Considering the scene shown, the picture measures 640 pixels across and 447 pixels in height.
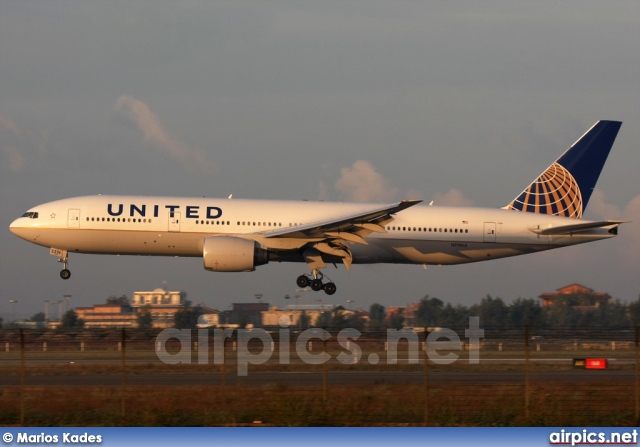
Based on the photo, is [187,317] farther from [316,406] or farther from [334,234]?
[316,406]

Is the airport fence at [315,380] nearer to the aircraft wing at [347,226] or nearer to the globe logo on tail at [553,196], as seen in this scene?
the aircraft wing at [347,226]

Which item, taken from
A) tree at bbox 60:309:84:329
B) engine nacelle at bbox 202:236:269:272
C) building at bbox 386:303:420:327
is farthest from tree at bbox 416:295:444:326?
tree at bbox 60:309:84:329

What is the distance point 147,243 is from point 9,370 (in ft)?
31.2

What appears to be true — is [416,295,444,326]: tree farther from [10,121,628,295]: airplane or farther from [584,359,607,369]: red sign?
[584,359,607,369]: red sign

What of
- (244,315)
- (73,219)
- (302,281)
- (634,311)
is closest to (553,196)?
(634,311)

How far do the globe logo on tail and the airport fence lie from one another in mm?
6481

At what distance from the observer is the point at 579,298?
158 ft

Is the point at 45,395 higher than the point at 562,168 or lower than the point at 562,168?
lower

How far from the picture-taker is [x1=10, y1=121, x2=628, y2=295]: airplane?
3666cm

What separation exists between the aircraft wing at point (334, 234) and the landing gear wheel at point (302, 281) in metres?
0.61

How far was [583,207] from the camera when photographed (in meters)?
42.5

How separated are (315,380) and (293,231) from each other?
11.7 meters

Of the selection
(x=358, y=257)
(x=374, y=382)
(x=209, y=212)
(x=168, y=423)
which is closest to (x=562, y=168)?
(x=358, y=257)

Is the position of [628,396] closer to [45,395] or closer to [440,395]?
[440,395]
